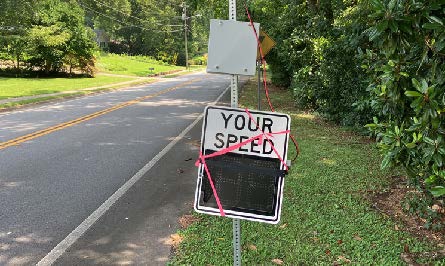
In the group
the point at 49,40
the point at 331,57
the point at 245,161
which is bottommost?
the point at 245,161

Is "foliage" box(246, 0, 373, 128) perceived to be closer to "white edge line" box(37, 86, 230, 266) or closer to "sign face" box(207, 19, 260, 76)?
"white edge line" box(37, 86, 230, 266)

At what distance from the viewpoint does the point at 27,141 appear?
9.21 metres

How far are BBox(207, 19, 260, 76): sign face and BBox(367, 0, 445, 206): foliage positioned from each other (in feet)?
3.40

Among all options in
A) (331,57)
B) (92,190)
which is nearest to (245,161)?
(92,190)

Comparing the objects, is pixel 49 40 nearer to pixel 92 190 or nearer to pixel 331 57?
pixel 331 57

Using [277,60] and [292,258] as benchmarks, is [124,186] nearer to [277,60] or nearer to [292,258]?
[292,258]

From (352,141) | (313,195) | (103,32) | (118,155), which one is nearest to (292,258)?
(313,195)

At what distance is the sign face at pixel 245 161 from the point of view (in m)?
2.66

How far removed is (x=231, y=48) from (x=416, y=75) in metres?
1.75

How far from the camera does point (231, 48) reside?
257 cm

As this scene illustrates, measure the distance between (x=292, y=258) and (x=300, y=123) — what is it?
8451 millimetres

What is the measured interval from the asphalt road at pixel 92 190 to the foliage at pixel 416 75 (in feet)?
8.36

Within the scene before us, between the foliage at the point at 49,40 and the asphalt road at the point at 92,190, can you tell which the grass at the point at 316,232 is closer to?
the asphalt road at the point at 92,190

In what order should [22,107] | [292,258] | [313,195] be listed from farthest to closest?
[22,107] → [313,195] → [292,258]
